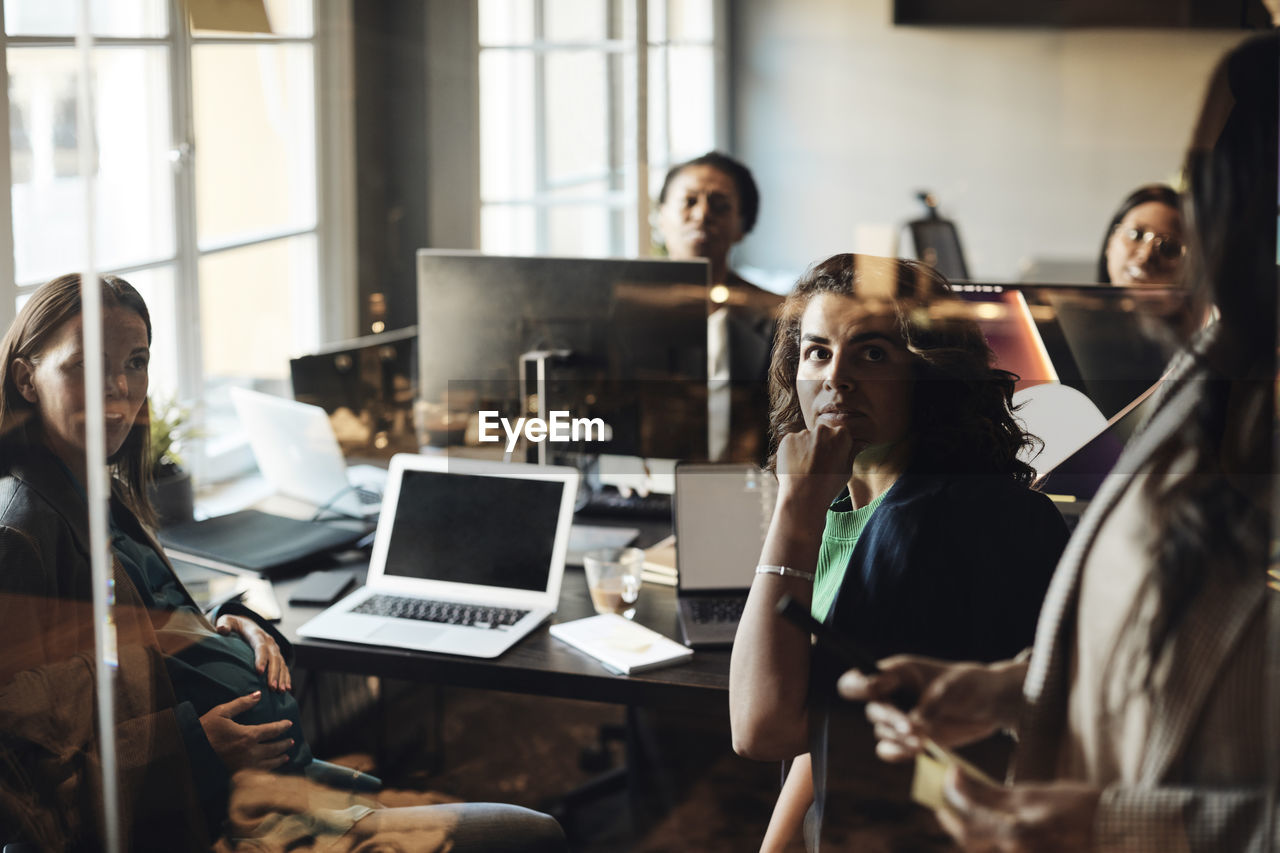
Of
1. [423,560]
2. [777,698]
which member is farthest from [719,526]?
[423,560]

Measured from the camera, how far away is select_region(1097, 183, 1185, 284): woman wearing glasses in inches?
39.4

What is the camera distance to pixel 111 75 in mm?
1368

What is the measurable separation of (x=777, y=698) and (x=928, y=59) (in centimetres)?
140

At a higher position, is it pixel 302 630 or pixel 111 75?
pixel 111 75

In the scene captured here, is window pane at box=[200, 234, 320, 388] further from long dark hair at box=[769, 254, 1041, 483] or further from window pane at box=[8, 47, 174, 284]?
long dark hair at box=[769, 254, 1041, 483]

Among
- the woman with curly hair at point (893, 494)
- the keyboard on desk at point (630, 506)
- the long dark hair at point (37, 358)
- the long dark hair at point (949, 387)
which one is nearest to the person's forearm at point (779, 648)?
the woman with curly hair at point (893, 494)

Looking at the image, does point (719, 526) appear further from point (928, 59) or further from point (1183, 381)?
point (928, 59)

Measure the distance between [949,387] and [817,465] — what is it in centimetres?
14

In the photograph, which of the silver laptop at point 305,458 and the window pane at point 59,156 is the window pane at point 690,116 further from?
the window pane at point 59,156

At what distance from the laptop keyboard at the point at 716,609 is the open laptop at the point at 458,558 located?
0.84 feet

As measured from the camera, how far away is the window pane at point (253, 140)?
164cm

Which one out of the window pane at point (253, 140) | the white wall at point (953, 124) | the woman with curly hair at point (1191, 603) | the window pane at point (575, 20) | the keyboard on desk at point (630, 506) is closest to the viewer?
the woman with curly hair at point (1191, 603)

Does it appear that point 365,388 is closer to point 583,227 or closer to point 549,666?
point 549,666

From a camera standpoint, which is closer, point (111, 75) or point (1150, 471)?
point (1150, 471)
